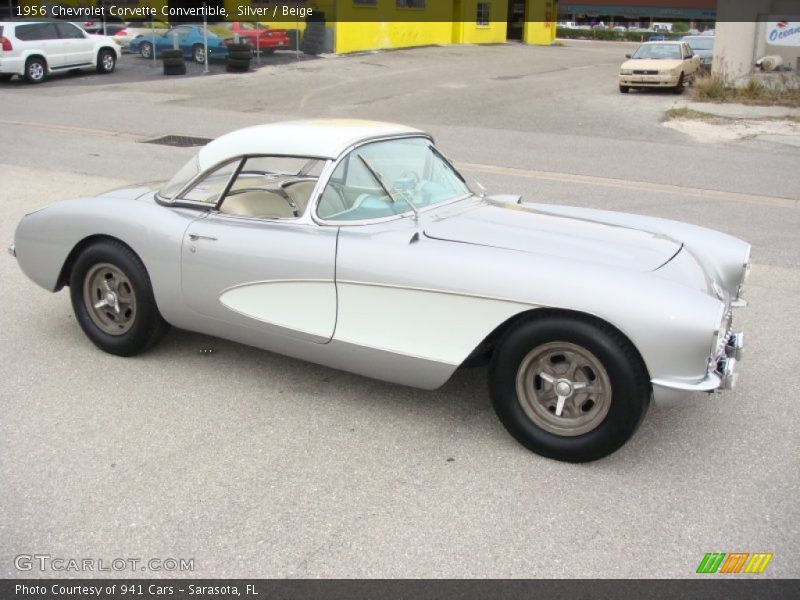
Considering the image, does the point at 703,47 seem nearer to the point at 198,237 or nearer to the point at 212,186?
the point at 212,186

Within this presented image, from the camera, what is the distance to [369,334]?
378 centimetres

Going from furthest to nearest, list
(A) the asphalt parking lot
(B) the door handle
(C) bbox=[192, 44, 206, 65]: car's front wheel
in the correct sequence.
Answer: (C) bbox=[192, 44, 206, 65]: car's front wheel
(B) the door handle
(A) the asphalt parking lot

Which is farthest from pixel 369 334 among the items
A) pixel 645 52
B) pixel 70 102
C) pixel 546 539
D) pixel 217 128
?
pixel 645 52

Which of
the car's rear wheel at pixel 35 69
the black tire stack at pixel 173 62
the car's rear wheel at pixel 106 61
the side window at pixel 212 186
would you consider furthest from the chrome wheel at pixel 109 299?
the car's rear wheel at pixel 106 61

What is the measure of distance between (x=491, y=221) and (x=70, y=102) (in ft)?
55.9

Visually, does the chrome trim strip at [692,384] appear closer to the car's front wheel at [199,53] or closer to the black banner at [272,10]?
the black banner at [272,10]

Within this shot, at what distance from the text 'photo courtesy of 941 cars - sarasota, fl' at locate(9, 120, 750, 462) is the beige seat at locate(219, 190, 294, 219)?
0.01 metres

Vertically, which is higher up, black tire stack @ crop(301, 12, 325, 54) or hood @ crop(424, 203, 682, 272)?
black tire stack @ crop(301, 12, 325, 54)

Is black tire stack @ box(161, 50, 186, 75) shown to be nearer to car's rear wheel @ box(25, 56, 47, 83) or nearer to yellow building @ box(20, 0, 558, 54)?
car's rear wheel @ box(25, 56, 47, 83)

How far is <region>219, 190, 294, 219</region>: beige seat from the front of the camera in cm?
430

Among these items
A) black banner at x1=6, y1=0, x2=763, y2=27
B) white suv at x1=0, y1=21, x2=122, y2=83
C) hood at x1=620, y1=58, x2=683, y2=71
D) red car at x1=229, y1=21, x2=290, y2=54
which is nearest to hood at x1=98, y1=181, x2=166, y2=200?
hood at x1=620, y1=58, x2=683, y2=71

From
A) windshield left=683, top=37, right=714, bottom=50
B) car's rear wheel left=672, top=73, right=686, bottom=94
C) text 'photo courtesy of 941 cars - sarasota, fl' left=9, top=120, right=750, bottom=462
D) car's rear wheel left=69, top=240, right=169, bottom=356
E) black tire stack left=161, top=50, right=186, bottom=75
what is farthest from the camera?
windshield left=683, top=37, right=714, bottom=50

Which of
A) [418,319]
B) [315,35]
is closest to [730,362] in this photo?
[418,319]
